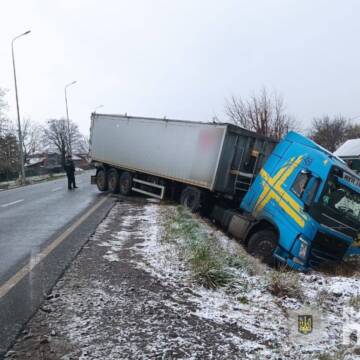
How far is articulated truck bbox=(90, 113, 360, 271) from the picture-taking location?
277 inches

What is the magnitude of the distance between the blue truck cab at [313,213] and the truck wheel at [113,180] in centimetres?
954

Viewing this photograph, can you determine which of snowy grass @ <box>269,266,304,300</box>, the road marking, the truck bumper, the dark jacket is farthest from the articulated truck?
the road marking

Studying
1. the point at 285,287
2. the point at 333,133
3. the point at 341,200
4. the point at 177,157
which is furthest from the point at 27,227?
the point at 333,133

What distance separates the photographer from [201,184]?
1152cm

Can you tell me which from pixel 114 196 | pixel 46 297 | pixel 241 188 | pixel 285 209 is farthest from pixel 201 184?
pixel 46 297

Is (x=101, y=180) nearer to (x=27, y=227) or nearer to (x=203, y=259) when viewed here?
(x=27, y=227)

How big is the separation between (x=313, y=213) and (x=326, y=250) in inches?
34.5

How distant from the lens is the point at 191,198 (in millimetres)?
12250

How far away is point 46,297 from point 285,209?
5.22 m

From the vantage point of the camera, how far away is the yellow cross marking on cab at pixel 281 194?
7284 millimetres

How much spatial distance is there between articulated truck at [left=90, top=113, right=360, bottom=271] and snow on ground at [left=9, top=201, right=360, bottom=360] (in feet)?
4.73

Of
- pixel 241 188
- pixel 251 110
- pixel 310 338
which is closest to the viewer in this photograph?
pixel 310 338

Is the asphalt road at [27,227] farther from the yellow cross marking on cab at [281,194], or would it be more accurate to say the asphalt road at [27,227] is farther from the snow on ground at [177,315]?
the yellow cross marking on cab at [281,194]

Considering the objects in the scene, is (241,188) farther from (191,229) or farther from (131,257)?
(131,257)
